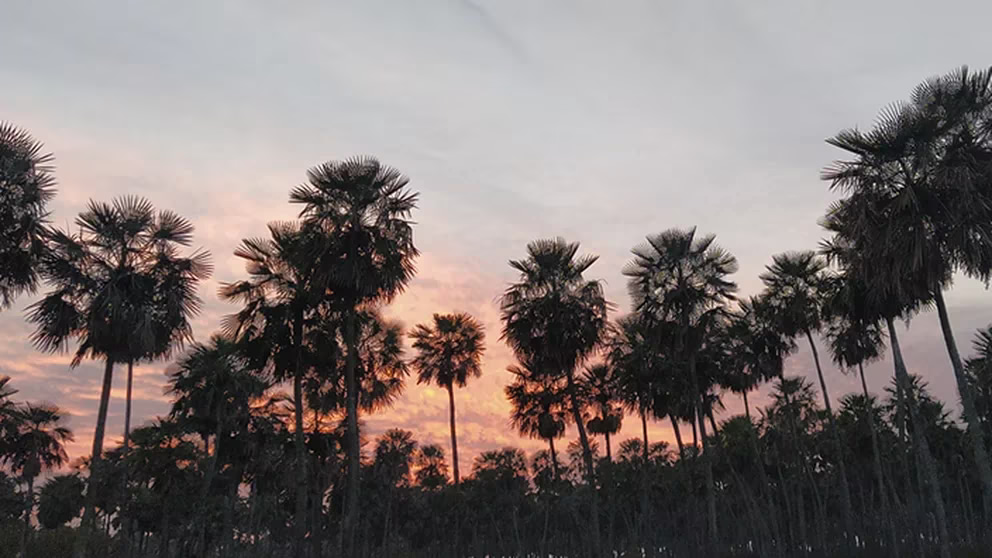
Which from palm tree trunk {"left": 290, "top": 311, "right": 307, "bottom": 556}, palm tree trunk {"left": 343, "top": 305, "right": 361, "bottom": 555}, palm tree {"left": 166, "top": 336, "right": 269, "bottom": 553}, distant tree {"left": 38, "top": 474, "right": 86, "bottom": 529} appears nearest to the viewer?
palm tree trunk {"left": 343, "top": 305, "right": 361, "bottom": 555}

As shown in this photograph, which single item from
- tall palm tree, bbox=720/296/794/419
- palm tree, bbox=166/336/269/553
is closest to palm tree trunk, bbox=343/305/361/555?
palm tree, bbox=166/336/269/553

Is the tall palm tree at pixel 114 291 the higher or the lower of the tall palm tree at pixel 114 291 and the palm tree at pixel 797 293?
the lower

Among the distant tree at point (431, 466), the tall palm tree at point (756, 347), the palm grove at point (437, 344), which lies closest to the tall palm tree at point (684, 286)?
the palm grove at point (437, 344)

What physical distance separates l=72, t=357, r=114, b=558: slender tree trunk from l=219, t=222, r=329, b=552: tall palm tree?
6052mm

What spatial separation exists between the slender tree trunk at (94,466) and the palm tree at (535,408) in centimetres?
2985

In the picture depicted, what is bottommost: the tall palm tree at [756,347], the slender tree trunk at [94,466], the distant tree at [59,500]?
the slender tree trunk at [94,466]

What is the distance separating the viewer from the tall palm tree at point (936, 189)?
22.7m

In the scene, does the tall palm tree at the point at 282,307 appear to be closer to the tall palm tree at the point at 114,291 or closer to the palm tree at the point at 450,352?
the tall palm tree at the point at 114,291

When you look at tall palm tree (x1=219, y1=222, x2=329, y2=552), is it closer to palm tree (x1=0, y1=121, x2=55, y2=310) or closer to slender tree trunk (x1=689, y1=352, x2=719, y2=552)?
palm tree (x1=0, y1=121, x2=55, y2=310)

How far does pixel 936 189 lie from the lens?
78.2ft

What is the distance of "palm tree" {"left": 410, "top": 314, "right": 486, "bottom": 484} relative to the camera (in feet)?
199

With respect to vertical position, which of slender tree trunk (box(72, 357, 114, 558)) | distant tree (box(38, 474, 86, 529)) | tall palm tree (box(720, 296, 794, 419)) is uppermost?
tall palm tree (box(720, 296, 794, 419))

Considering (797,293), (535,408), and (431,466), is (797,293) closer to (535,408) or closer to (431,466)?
(535,408)

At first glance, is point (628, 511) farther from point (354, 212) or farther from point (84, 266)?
point (84, 266)
